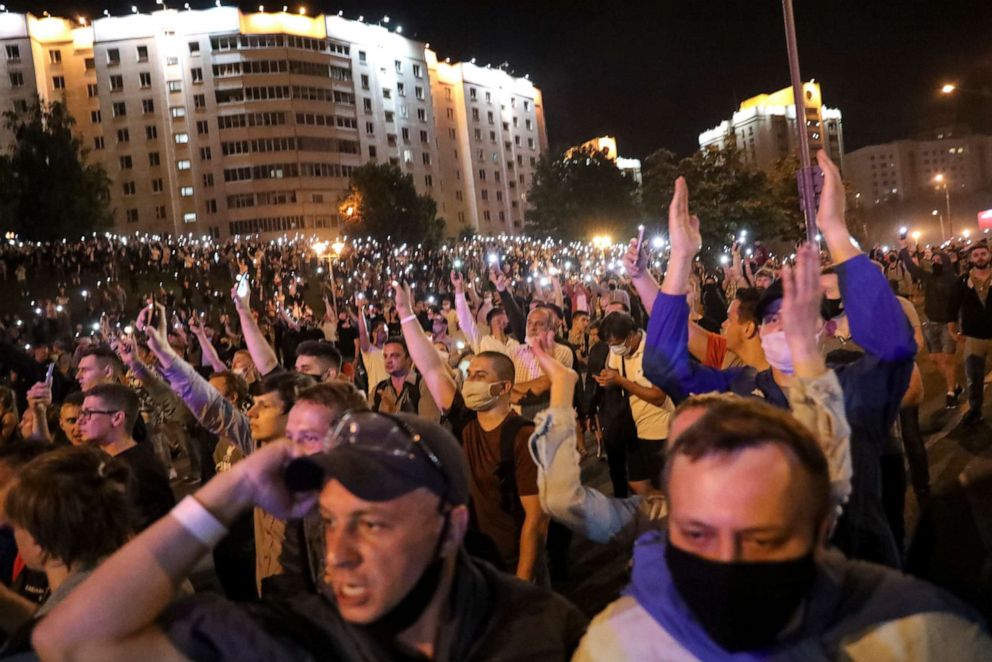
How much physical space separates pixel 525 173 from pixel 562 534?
10322 centimetres

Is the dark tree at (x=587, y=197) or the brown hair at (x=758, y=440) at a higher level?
the dark tree at (x=587, y=197)

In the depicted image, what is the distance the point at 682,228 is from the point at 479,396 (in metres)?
1.35

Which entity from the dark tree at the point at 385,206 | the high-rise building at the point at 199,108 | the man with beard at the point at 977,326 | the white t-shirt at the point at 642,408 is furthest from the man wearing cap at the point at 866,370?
the high-rise building at the point at 199,108

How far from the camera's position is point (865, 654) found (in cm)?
159

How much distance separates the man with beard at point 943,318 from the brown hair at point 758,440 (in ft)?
28.2

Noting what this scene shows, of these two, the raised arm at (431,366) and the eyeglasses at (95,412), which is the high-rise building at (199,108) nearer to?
the raised arm at (431,366)

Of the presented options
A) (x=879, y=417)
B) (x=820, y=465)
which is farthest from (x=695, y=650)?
(x=879, y=417)

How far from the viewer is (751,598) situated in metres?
1.62

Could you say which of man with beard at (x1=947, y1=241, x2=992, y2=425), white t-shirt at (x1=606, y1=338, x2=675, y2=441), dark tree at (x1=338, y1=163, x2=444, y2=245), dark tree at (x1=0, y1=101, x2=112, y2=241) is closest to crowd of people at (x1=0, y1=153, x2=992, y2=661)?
white t-shirt at (x1=606, y1=338, x2=675, y2=441)

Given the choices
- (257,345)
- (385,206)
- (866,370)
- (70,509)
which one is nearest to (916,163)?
(385,206)

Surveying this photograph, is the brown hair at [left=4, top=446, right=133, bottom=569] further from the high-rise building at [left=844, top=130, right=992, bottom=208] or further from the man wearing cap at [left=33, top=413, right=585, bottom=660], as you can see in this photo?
the high-rise building at [left=844, top=130, right=992, bottom=208]

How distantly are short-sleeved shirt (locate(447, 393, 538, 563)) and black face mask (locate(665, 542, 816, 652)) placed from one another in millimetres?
2251

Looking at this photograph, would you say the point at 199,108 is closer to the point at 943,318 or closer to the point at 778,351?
the point at 943,318

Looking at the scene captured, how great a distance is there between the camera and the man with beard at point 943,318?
927cm
